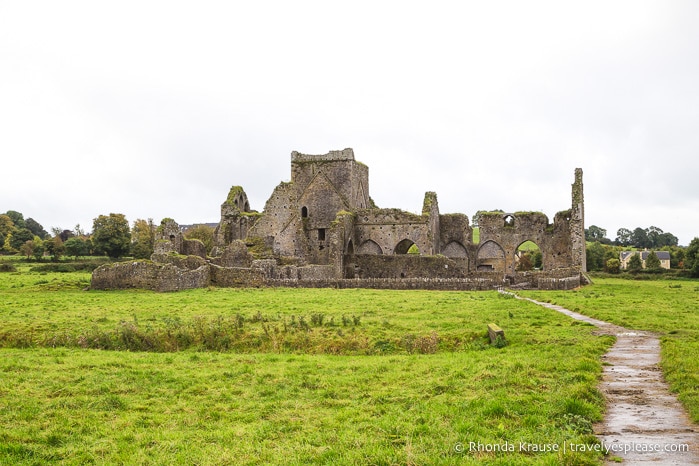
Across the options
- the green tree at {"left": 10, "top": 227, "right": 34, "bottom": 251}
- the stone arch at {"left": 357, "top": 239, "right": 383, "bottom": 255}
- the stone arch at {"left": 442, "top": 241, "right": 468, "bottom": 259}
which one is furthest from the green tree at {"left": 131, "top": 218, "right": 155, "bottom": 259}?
the stone arch at {"left": 442, "top": 241, "right": 468, "bottom": 259}

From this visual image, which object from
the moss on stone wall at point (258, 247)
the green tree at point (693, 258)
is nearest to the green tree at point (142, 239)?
the moss on stone wall at point (258, 247)

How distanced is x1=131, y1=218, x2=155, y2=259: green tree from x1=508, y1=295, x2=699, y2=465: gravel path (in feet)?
182

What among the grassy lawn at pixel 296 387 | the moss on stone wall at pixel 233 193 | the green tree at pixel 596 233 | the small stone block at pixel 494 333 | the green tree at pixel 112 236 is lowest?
the grassy lawn at pixel 296 387

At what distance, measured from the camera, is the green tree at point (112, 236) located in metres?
68.4

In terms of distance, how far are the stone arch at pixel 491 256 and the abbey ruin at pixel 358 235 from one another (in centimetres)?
9

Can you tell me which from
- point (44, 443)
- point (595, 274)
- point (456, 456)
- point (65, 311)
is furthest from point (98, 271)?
point (595, 274)

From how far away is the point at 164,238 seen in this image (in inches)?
1686

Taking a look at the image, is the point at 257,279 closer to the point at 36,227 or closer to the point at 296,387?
the point at 296,387

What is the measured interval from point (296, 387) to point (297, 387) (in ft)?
0.06

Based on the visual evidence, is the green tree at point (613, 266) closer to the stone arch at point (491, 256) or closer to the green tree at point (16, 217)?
the stone arch at point (491, 256)

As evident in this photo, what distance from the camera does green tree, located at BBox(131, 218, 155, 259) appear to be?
70.4 m

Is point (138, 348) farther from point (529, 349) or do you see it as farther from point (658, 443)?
point (658, 443)

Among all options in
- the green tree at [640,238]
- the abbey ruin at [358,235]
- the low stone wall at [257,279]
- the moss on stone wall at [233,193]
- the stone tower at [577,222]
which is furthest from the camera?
the green tree at [640,238]

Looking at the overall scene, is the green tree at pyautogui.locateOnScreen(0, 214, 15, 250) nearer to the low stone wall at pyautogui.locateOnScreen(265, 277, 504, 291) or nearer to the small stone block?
the low stone wall at pyautogui.locateOnScreen(265, 277, 504, 291)
